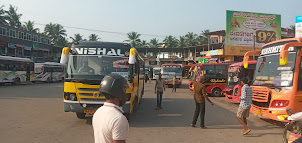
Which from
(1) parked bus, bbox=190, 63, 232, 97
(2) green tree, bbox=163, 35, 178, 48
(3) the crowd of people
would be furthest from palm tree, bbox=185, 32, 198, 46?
(3) the crowd of people

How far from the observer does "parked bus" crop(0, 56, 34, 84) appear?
23.1 m

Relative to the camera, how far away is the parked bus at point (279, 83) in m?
6.79

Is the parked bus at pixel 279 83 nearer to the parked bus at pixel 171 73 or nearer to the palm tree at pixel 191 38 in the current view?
the parked bus at pixel 171 73

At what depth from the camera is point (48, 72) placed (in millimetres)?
32219

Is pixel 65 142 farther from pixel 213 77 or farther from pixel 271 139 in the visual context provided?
pixel 213 77

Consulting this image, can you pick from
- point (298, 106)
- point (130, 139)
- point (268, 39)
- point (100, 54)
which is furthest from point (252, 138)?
point (268, 39)

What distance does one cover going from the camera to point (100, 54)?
26.1ft

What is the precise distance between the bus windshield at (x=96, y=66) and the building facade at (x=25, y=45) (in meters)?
35.6

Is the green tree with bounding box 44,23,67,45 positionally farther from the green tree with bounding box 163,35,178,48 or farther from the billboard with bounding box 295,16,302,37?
the billboard with bounding box 295,16,302,37

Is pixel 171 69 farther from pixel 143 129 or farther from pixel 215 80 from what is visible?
pixel 143 129

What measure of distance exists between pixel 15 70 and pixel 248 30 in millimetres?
29577

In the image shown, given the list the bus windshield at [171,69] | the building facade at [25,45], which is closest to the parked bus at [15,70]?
the building facade at [25,45]

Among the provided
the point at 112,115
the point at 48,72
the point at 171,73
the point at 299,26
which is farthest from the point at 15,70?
the point at 299,26

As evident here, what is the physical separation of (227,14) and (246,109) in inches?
1081
